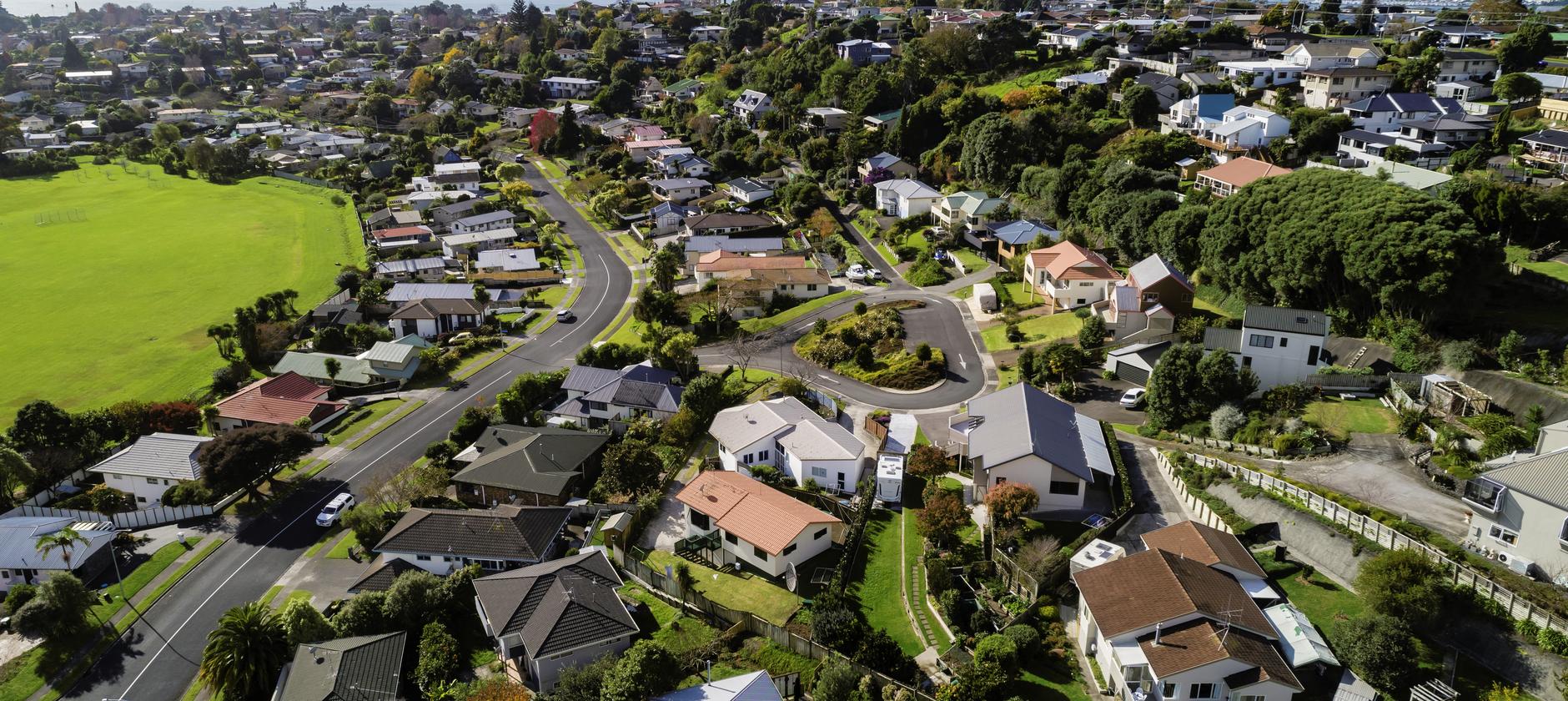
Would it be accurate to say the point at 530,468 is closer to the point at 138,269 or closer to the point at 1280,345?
the point at 1280,345

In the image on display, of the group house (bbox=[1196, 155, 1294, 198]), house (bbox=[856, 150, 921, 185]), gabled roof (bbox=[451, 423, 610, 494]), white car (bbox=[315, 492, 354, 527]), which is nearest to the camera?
white car (bbox=[315, 492, 354, 527])

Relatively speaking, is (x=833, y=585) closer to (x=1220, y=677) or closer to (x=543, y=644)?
(x=543, y=644)

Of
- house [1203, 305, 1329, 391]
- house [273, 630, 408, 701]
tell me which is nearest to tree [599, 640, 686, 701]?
house [273, 630, 408, 701]

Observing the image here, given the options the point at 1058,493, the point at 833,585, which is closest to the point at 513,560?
the point at 833,585

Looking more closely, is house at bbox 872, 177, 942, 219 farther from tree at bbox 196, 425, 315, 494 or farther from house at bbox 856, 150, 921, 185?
tree at bbox 196, 425, 315, 494

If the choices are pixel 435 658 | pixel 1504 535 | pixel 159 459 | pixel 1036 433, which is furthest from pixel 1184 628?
pixel 159 459

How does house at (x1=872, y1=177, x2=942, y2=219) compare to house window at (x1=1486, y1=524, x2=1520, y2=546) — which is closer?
house window at (x1=1486, y1=524, x2=1520, y2=546)

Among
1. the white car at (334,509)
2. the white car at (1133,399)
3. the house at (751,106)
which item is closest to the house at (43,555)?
the white car at (334,509)
